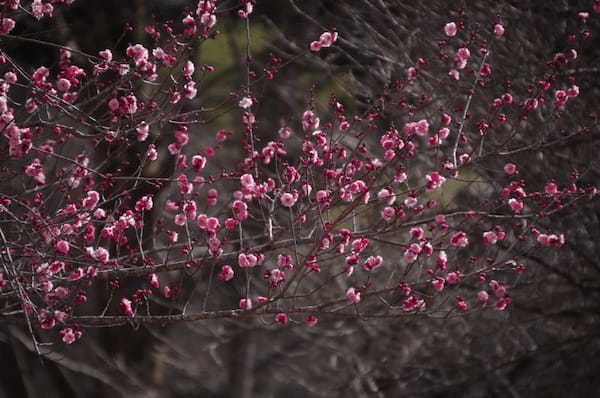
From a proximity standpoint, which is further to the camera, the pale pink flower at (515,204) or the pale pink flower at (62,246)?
the pale pink flower at (515,204)

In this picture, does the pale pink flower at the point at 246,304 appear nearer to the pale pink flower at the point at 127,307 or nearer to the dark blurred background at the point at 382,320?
the pale pink flower at the point at 127,307

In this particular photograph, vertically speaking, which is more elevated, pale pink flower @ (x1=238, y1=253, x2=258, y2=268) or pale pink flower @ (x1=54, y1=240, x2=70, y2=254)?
pale pink flower @ (x1=238, y1=253, x2=258, y2=268)

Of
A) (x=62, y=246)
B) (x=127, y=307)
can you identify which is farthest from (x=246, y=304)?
(x=62, y=246)

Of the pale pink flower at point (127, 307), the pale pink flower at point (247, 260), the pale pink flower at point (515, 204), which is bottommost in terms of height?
the pale pink flower at point (127, 307)

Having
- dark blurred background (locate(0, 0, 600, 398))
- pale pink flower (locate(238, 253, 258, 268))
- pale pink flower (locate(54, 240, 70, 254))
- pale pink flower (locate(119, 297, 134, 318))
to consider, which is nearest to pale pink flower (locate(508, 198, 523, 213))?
dark blurred background (locate(0, 0, 600, 398))

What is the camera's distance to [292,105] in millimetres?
8070

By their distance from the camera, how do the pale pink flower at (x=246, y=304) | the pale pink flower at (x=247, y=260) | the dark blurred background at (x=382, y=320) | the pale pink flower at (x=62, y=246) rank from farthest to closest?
the dark blurred background at (x=382, y=320)
the pale pink flower at (x=247, y=260)
the pale pink flower at (x=246, y=304)
the pale pink flower at (x=62, y=246)

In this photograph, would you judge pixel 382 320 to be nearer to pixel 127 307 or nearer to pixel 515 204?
pixel 515 204

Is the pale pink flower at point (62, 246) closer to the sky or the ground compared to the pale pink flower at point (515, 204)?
closer to the ground

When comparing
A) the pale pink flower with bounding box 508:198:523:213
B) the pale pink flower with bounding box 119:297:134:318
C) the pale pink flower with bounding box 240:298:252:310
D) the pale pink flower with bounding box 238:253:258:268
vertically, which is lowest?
the pale pink flower with bounding box 119:297:134:318

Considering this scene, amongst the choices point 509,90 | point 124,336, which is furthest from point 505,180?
point 124,336

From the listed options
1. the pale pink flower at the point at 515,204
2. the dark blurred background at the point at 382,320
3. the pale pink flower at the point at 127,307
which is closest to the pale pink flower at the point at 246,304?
the pale pink flower at the point at 127,307

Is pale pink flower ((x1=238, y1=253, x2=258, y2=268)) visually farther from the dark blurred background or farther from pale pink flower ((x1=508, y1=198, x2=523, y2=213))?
the dark blurred background

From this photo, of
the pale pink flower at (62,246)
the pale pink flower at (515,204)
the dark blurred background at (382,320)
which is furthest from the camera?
the dark blurred background at (382,320)
